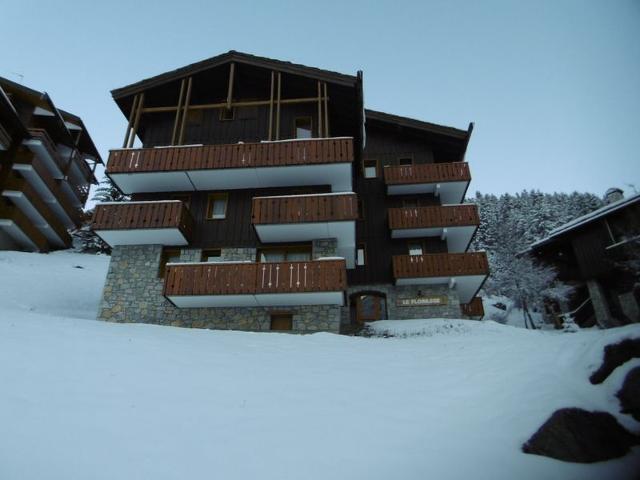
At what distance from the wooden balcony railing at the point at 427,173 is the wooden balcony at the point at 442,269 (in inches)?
176

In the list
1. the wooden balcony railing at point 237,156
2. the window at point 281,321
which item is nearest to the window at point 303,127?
the wooden balcony railing at point 237,156

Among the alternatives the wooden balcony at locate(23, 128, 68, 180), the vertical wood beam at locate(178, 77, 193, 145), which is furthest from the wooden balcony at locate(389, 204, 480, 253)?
the wooden balcony at locate(23, 128, 68, 180)

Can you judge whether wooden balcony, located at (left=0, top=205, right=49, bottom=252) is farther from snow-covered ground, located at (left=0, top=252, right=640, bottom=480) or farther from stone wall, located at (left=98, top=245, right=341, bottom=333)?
snow-covered ground, located at (left=0, top=252, right=640, bottom=480)

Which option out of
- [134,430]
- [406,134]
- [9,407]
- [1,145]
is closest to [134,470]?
[134,430]

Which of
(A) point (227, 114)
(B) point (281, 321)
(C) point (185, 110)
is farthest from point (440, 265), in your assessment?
(C) point (185, 110)

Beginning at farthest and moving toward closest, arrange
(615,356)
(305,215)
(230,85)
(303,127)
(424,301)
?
(424,301)
(303,127)
(230,85)
(305,215)
(615,356)

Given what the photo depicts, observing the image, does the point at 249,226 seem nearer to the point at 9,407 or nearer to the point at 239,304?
the point at 239,304

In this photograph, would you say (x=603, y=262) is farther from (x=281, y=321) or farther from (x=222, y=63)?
(x=222, y=63)

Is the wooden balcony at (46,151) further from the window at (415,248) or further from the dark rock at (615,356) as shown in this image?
the dark rock at (615,356)

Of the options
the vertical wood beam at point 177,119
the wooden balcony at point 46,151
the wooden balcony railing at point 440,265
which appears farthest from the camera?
the wooden balcony at point 46,151

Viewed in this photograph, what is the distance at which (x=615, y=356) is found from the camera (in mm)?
7840

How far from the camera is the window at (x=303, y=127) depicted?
819 inches

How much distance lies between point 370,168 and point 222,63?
10319mm

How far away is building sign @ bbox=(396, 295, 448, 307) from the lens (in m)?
21.8
